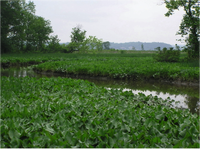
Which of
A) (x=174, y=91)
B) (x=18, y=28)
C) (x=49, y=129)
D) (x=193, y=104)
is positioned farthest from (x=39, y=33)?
(x=49, y=129)

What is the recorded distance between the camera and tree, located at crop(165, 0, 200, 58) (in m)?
15.0

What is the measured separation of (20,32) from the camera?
1463 inches

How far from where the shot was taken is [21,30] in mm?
36312

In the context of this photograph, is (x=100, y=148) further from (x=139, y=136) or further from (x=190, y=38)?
(x=190, y=38)

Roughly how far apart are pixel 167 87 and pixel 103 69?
4163 millimetres

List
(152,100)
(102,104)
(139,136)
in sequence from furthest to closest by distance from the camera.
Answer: (152,100)
(102,104)
(139,136)

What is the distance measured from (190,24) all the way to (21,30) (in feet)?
105

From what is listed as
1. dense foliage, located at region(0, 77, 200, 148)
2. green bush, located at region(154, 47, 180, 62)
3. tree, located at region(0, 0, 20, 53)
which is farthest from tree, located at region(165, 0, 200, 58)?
tree, located at region(0, 0, 20, 53)

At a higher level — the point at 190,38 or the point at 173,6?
the point at 173,6

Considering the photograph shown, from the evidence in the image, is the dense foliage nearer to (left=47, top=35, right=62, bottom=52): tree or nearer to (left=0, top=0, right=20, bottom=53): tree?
(left=0, top=0, right=20, bottom=53): tree

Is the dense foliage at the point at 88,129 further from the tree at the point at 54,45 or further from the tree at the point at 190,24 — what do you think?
the tree at the point at 54,45

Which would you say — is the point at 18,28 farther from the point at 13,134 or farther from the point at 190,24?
the point at 13,134

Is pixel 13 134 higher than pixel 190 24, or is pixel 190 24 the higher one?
pixel 190 24

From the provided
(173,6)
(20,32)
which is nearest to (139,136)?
(173,6)
